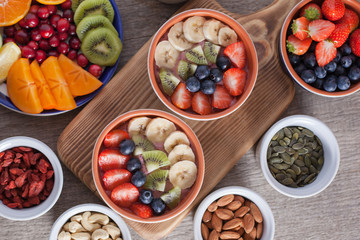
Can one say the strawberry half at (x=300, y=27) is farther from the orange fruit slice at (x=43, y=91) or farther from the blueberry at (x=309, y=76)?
the orange fruit slice at (x=43, y=91)

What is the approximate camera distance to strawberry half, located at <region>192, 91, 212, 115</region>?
4.09ft

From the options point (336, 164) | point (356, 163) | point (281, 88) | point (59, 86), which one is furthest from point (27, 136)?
point (356, 163)

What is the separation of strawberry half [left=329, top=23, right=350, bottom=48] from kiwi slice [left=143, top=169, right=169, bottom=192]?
2.10 feet

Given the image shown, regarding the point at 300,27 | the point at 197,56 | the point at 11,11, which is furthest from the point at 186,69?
the point at 11,11

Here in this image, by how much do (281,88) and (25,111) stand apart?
0.81 metres

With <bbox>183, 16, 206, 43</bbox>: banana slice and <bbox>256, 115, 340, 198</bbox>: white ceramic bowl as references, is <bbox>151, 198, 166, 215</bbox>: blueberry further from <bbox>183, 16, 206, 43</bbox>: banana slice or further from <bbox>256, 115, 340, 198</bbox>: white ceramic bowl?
<bbox>183, 16, 206, 43</bbox>: banana slice

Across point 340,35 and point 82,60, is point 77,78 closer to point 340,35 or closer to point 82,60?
point 82,60

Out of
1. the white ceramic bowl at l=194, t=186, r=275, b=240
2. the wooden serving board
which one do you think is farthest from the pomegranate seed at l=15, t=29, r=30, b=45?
the white ceramic bowl at l=194, t=186, r=275, b=240

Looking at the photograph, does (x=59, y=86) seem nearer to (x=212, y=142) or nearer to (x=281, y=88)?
(x=212, y=142)

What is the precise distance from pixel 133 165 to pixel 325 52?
26.0 inches

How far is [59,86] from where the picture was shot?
1.29 metres

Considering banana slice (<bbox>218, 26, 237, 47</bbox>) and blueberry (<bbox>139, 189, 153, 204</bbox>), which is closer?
blueberry (<bbox>139, 189, 153, 204</bbox>)

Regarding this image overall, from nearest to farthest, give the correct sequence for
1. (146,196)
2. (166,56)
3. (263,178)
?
(146,196) → (166,56) → (263,178)

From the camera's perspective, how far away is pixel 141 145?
49.1 inches
